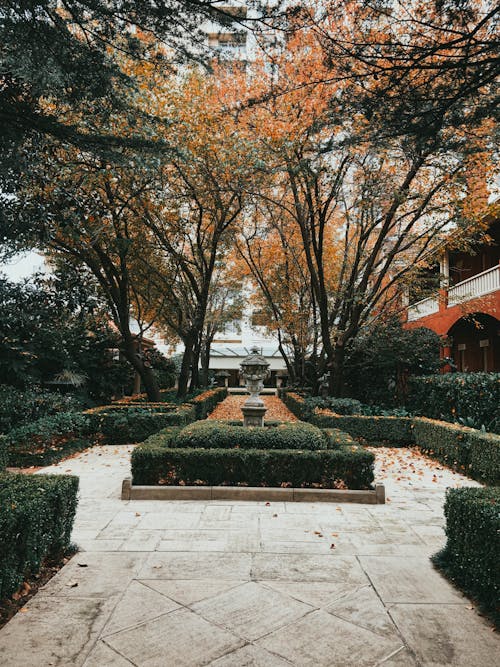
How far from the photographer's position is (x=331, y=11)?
355 centimetres

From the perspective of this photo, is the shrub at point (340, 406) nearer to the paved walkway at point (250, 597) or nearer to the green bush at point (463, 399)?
the green bush at point (463, 399)

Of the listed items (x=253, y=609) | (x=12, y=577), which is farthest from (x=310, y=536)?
(x=12, y=577)

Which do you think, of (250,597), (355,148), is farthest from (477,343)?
(250,597)

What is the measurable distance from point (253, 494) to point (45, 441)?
15.7 ft

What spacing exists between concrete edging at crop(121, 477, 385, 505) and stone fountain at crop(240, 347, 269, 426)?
133 inches

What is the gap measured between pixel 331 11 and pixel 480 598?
14.4 feet

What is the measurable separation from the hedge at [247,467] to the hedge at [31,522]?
2.14 m

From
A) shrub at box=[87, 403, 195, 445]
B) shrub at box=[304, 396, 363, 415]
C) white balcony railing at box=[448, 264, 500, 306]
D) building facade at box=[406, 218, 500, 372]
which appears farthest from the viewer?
building facade at box=[406, 218, 500, 372]

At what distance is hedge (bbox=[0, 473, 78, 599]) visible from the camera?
3.04m

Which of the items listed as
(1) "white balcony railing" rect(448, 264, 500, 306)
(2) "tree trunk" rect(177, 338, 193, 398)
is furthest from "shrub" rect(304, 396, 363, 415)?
(2) "tree trunk" rect(177, 338, 193, 398)

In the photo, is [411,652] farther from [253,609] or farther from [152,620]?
[152,620]

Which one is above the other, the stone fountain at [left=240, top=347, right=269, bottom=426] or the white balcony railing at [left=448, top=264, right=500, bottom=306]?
the white balcony railing at [left=448, top=264, right=500, bottom=306]

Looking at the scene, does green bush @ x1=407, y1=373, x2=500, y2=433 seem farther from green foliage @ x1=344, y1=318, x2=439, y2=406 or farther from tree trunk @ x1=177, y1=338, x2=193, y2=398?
tree trunk @ x1=177, y1=338, x2=193, y2=398

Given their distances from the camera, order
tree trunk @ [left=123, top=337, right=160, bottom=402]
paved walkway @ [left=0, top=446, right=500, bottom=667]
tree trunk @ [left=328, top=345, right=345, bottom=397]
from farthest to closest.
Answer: tree trunk @ [left=328, top=345, right=345, bottom=397], tree trunk @ [left=123, top=337, right=160, bottom=402], paved walkway @ [left=0, top=446, right=500, bottom=667]
